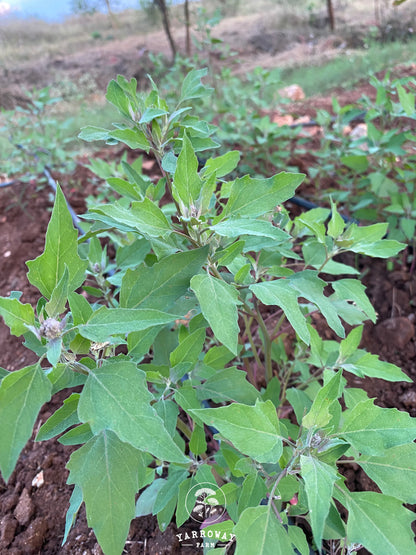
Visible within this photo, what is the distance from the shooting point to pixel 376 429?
0.85 m

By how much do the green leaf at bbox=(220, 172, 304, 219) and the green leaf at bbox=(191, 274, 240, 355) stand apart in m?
0.19

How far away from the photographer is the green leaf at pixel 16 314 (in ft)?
2.43

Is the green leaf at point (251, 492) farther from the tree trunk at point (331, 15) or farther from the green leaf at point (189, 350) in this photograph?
the tree trunk at point (331, 15)

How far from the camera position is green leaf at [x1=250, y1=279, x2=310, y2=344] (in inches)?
33.3

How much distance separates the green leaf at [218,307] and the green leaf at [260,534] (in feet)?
1.16

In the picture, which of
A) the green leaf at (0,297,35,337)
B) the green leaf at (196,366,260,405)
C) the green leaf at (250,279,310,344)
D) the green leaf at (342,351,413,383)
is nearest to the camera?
the green leaf at (0,297,35,337)

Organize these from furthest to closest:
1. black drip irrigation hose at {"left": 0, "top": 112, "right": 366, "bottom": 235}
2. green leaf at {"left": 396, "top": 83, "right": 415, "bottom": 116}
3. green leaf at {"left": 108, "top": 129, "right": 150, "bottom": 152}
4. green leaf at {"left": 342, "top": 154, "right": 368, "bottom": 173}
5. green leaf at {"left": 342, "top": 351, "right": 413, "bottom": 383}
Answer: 1. black drip irrigation hose at {"left": 0, "top": 112, "right": 366, "bottom": 235}
2. green leaf at {"left": 342, "top": 154, "right": 368, "bottom": 173}
3. green leaf at {"left": 396, "top": 83, "right": 415, "bottom": 116}
4. green leaf at {"left": 342, "top": 351, "right": 413, "bottom": 383}
5. green leaf at {"left": 108, "top": 129, "right": 150, "bottom": 152}

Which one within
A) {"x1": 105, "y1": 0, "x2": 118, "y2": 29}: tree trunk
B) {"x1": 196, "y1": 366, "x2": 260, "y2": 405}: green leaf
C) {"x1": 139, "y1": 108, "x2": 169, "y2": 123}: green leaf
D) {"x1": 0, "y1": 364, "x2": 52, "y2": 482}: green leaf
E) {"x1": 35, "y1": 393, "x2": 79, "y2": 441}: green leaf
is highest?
{"x1": 105, "y1": 0, "x2": 118, "y2": 29}: tree trunk

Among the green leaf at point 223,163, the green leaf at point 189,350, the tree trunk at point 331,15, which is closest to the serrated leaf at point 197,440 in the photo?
the green leaf at point 189,350

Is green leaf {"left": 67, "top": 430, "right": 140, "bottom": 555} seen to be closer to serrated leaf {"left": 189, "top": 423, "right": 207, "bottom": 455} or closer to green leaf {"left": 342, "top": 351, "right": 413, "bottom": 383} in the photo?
serrated leaf {"left": 189, "top": 423, "right": 207, "bottom": 455}

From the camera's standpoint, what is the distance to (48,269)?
0.84 m

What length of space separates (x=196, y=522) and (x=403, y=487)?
793 millimetres

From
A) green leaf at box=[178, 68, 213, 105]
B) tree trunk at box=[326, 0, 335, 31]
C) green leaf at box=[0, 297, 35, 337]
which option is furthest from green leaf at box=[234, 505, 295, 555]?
tree trunk at box=[326, 0, 335, 31]

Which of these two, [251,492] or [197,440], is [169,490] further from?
[251,492]
